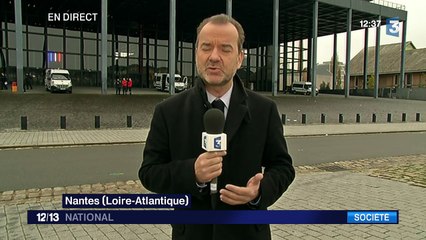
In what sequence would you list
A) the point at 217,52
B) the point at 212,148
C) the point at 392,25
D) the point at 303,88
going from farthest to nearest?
the point at 303,88 → the point at 392,25 → the point at 217,52 → the point at 212,148

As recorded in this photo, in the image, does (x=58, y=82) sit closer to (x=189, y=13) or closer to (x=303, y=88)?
(x=189, y=13)

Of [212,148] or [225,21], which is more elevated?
[225,21]

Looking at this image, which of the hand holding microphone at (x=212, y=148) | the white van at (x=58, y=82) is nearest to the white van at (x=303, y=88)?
the white van at (x=58, y=82)

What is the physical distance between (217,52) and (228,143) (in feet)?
1.44

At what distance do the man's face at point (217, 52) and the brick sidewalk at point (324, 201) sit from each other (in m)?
3.00

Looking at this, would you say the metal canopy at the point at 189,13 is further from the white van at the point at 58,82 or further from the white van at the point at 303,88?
the white van at the point at 58,82

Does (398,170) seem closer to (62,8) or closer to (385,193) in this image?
(385,193)

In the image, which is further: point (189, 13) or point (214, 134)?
point (189, 13)

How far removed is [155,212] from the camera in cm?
152

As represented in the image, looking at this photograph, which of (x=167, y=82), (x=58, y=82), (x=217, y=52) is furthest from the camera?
(x=167, y=82)

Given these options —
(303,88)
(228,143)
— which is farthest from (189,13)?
(228,143)

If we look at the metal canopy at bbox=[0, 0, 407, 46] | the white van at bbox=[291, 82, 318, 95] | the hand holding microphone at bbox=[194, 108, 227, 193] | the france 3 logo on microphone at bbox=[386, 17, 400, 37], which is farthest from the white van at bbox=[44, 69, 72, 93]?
the france 3 logo on microphone at bbox=[386, 17, 400, 37]

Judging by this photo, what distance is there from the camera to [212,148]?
145cm

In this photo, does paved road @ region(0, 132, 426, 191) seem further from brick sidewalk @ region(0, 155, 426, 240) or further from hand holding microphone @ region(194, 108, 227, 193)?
hand holding microphone @ region(194, 108, 227, 193)
